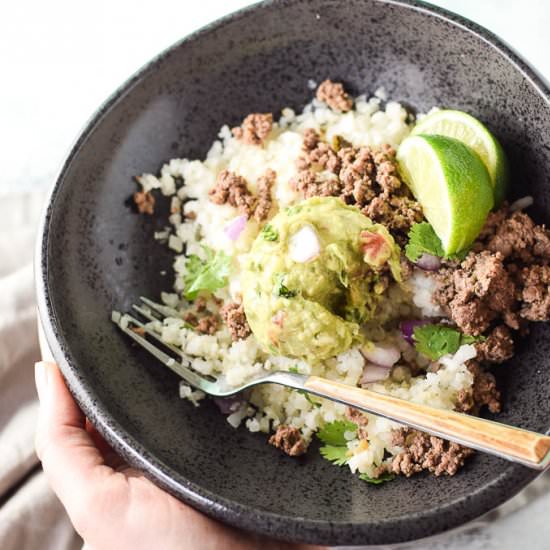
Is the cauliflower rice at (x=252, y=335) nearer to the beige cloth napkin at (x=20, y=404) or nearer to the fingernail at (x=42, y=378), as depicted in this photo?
the fingernail at (x=42, y=378)

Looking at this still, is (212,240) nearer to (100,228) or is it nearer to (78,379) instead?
(100,228)

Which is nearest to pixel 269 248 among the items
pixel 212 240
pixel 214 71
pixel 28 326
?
pixel 212 240

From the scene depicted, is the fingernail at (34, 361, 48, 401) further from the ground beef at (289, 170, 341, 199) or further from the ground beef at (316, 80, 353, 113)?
the ground beef at (316, 80, 353, 113)

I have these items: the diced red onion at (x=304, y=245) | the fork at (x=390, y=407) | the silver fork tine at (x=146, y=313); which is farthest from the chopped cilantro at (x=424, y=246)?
the silver fork tine at (x=146, y=313)

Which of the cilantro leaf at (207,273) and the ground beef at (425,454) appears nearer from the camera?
the ground beef at (425,454)

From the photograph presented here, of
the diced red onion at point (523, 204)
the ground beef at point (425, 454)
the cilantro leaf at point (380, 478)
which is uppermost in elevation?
the diced red onion at point (523, 204)

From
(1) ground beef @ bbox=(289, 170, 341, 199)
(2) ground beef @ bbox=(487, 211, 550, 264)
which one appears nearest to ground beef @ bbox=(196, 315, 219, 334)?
(1) ground beef @ bbox=(289, 170, 341, 199)
